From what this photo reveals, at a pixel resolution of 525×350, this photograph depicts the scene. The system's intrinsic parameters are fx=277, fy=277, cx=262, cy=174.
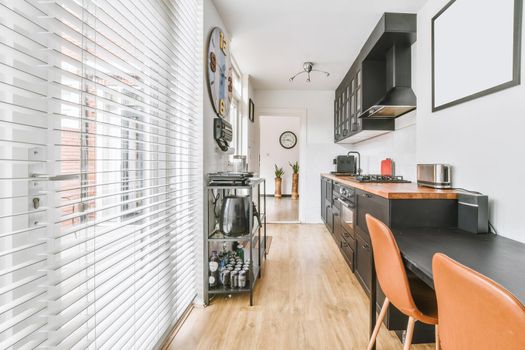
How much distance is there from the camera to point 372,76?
3166mm

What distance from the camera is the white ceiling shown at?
2.37 meters

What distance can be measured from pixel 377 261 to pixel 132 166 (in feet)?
4.26

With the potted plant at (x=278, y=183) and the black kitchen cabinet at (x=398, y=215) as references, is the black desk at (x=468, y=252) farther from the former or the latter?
the potted plant at (x=278, y=183)

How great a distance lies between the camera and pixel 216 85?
241 cm

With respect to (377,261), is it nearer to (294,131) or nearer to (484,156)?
(484,156)

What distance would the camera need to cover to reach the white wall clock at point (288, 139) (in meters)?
8.72

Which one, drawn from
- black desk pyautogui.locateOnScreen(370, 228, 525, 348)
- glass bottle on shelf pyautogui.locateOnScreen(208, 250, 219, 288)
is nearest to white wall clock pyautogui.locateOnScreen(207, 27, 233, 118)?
glass bottle on shelf pyautogui.locateOnScreen(208, 250, 219, 288)

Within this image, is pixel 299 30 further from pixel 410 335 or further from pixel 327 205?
pixel 410 335

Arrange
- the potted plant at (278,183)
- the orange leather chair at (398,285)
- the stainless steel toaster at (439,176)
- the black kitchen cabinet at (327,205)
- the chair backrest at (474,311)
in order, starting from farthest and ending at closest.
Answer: the potted plant at (278,183)
the black kitchen cabinet at (327,205)
the stainless steel toaster at (439,176)
the orange leather chair at (398,285)
the chair backrest at (474,311)

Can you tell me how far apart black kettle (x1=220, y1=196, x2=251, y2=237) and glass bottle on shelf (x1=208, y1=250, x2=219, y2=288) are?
0.24 meters

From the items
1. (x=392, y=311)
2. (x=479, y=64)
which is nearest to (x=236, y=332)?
(x=392, y=311)

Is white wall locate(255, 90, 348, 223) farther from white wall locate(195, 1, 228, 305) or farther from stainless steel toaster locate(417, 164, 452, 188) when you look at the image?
stainless steel toaster locate(417, 164, 452, 188)

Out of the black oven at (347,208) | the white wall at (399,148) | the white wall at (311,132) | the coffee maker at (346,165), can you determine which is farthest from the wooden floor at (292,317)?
the white wall at (311,132)

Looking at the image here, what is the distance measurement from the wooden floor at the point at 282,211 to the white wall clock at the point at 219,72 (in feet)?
10.1
